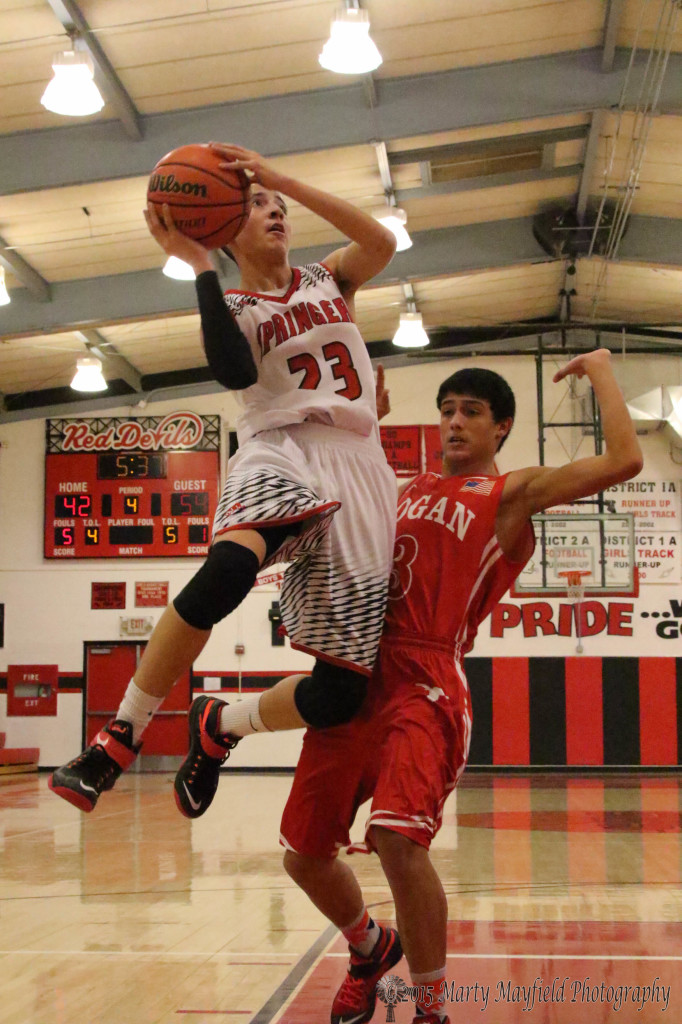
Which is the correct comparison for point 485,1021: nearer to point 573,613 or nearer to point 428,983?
point 428,983

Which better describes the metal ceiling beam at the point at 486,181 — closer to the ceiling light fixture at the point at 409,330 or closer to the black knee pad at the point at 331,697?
the ceiling light fixture at the point at 409,330

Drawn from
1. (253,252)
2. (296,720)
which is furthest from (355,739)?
(253,252)

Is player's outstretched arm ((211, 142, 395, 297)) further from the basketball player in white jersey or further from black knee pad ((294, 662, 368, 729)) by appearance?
black knee pad ((294, 662, 368, 729))

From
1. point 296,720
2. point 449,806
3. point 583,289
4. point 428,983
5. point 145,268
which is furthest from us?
point 583,289

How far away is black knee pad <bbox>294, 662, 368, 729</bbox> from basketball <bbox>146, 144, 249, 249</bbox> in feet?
4.18

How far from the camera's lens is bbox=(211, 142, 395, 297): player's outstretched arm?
3.07 metres

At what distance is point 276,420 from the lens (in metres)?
3.21

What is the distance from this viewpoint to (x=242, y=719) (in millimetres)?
3324

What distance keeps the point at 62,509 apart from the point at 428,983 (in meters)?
14.1

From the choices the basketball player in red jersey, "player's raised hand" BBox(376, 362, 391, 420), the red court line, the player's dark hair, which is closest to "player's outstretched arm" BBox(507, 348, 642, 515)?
the basketball player in red jersey

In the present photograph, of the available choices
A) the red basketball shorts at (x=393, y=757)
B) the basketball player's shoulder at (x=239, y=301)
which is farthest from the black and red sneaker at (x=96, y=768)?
the basketball player's shoulder at (x=239, y=301)

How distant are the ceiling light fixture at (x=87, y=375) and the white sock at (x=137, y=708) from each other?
10791 millimetres

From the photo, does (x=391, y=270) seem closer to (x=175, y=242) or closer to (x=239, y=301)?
(x=239, y=301)

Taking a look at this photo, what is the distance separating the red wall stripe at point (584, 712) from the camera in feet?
50.2
